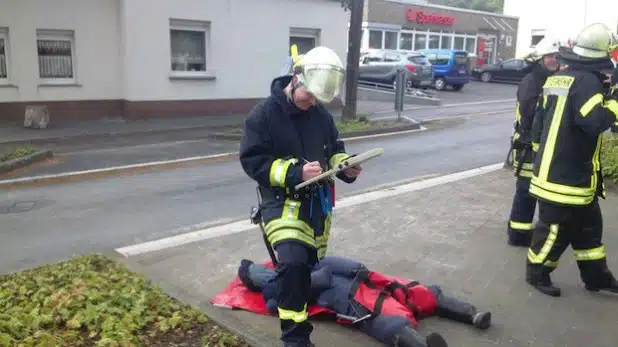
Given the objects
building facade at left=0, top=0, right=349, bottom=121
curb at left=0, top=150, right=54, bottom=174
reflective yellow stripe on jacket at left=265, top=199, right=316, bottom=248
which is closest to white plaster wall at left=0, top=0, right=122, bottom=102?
building facade at left=0, top=0, right=349, bottom=121

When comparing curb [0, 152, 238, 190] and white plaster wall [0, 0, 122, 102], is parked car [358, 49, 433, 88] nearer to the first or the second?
white plaster wall [0, 0, 122, 102]

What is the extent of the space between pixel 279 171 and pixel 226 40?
15336 millimetres

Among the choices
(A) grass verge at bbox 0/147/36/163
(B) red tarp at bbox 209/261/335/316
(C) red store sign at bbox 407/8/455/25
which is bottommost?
(A) grass verge at bbox 0/147/36/163

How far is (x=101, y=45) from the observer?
1628 cm

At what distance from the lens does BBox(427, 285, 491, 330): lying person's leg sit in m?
4.00

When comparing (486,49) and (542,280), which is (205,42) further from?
(486,49)

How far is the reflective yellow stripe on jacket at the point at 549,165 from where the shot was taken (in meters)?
4.33

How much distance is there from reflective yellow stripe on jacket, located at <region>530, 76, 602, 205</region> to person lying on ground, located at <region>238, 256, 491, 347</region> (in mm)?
1025

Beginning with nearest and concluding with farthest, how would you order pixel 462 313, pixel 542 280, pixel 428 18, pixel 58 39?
pixel 462 313
pixel 542 280
pixel 58 39
pixel 428 18

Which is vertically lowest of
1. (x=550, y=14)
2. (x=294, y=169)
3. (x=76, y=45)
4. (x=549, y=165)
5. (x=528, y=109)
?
(x=549, y=165)

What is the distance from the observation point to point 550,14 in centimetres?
4447

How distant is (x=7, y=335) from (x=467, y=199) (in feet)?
18.3

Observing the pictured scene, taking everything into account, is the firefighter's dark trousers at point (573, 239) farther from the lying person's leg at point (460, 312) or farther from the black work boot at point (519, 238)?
the black work boot at point (519, 238)

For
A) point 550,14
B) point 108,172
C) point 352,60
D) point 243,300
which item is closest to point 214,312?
point 243,300
